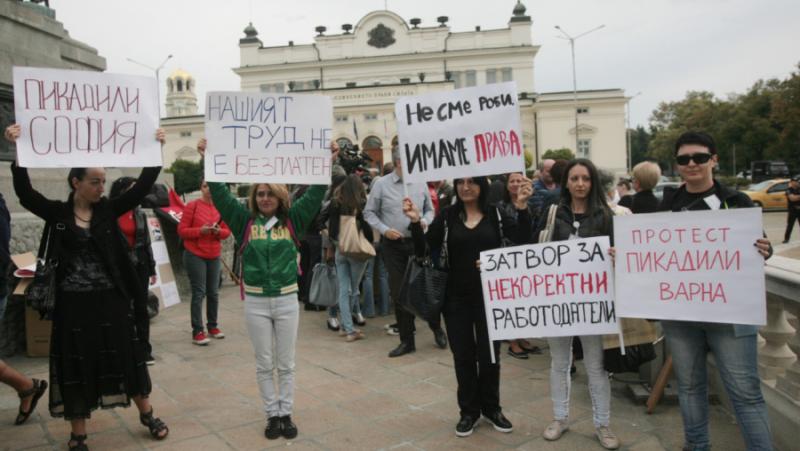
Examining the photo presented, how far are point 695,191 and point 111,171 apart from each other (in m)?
8.15

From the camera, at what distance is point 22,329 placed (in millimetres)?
6457

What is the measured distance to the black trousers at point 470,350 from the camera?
13.8 ft

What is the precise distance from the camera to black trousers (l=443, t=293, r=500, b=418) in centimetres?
421

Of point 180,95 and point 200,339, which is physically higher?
point 180,95

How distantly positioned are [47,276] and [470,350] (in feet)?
9.21

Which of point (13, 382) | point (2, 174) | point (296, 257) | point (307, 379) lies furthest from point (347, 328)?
point (2, 174)

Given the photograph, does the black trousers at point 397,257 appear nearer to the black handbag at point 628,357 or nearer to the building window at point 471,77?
the black handbag at point 628,357

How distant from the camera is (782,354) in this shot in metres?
4.05

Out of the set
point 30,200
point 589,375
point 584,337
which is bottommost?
point 589,375

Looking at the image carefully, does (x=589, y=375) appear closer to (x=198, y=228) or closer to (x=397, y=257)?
(x=397, y=257)

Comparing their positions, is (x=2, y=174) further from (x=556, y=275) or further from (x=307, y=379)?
(x=556, y=275)

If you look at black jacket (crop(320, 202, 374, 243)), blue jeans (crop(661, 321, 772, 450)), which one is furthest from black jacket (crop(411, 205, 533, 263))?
black jacket (crop(320, 202, 374, 243))

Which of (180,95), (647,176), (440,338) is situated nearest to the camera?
(647,176)

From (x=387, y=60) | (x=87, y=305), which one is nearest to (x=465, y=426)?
(x=87, y=305)
